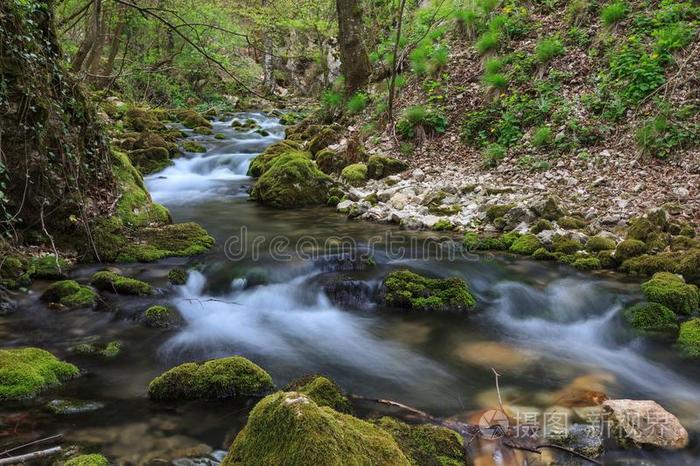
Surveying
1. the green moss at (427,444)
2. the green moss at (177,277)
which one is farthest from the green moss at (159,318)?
the green moss at (427,444)

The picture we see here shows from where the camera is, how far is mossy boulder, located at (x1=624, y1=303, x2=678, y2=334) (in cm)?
487

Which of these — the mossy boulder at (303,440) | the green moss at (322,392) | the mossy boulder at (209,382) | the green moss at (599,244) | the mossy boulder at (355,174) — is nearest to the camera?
the mossy boulder at (303,440)

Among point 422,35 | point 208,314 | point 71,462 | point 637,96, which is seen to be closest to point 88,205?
point 208,314

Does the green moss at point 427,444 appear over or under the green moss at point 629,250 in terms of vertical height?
under

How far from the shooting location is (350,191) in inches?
400

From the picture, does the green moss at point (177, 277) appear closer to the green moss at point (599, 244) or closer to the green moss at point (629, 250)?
the green moss at point (599, 244)

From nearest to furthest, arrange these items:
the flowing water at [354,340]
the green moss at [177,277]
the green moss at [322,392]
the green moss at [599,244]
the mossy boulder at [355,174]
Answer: the green moss at [322,392] → the flowing water at [354,340] → the green moss at [177,277] → the green moss at [599,244] → the mossy boulder at [355,174]

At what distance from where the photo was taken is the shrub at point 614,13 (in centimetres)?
984

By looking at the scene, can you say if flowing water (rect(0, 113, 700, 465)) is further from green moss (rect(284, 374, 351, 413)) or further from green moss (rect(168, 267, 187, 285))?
green moss (rect(284, 374, 351, 413))

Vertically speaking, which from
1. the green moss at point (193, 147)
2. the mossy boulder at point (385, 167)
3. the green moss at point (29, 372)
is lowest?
the green moss at point (29, 372)

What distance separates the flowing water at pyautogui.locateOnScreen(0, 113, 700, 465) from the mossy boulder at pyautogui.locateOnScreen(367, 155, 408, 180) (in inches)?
127

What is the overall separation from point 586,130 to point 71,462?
9159mm

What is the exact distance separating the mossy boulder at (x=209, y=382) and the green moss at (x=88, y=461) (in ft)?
2.86

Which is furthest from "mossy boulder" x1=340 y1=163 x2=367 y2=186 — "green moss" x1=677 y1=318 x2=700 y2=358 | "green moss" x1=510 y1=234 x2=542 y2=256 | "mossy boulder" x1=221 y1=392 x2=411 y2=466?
"mossy boulder" x1=221 y1=392 x2=411 y2=466
